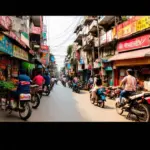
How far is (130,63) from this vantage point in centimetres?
1588

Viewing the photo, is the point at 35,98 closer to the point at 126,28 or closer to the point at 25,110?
the point at 25,110

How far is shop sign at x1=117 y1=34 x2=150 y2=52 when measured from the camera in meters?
13.8

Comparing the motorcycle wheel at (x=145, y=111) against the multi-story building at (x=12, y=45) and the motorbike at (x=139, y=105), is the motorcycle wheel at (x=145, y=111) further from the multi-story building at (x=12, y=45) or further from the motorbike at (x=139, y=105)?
the multi-story building at (x=12, y=45)

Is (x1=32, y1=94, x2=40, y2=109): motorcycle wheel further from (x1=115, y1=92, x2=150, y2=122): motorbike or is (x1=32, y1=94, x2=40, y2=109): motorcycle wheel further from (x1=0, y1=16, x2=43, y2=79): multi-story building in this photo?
(x1=115, y1=92, x2=150, y2=122): motorbike

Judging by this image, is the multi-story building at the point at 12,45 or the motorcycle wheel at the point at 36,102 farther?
the motorcycle wheel at the point at 36,102

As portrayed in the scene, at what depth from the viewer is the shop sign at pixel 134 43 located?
45.2 feet

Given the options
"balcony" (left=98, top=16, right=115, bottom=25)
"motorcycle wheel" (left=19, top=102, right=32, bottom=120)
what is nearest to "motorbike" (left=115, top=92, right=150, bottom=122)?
"motorcycle wheel" (left=19, top=102, right=32, bottom=120)

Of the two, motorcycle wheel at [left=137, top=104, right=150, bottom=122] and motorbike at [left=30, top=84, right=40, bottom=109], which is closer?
motorcycle wheel at [left=137, top=104, right=150, bottom=122]

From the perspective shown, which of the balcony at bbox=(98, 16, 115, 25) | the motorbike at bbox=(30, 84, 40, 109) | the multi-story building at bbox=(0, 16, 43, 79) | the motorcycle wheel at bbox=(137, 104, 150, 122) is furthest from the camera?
the balcony at bbox=(98, 16, 115, 25)

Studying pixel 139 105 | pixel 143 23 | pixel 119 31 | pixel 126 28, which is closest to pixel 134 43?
pixel 126 28

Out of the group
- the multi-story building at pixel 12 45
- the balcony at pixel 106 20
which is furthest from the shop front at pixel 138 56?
the multi-story building at pixel 12 45

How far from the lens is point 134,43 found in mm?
15547
